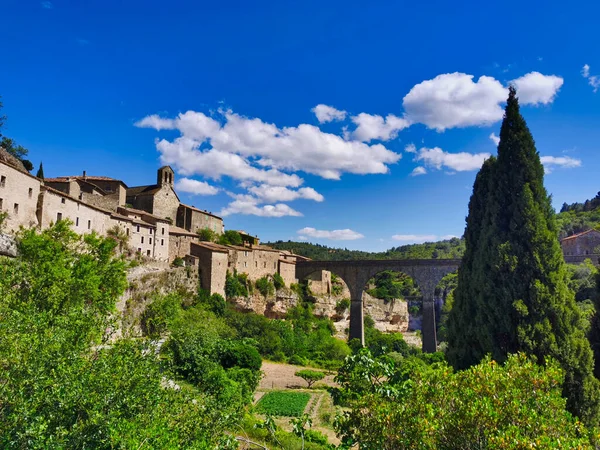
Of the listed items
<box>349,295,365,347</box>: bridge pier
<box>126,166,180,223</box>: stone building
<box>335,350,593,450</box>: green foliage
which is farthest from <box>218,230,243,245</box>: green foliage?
<box>335,350,593,450</box>: green foliage

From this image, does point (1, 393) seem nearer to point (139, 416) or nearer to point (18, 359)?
point (18, 359)

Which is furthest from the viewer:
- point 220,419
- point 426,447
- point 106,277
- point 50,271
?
point 106,277

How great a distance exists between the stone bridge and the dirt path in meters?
14.3

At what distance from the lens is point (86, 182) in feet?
149

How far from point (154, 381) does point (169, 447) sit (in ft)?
8.58

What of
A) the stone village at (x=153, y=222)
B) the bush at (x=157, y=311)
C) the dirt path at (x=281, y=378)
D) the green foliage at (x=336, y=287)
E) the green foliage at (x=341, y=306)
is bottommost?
the dirt path at (x=281, y=378)

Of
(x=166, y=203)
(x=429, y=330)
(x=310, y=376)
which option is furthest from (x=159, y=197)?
(x=429, y=330)

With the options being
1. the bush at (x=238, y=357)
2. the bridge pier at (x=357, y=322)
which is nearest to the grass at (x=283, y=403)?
the bush at (x=238, y=357)

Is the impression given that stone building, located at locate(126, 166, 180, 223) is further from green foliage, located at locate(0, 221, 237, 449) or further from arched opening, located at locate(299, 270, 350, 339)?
green foliage, located at locate(0, 221, 237, 449)

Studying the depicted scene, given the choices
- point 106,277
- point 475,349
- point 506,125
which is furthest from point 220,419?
point 106,277

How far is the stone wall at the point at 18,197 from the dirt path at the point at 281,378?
65.4 ft

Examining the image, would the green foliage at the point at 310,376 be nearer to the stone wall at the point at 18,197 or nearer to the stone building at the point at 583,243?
the stone wall at the point at 18,197

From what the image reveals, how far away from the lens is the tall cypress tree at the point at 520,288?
11281 mm

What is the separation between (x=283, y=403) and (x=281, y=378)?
7.11 metres
